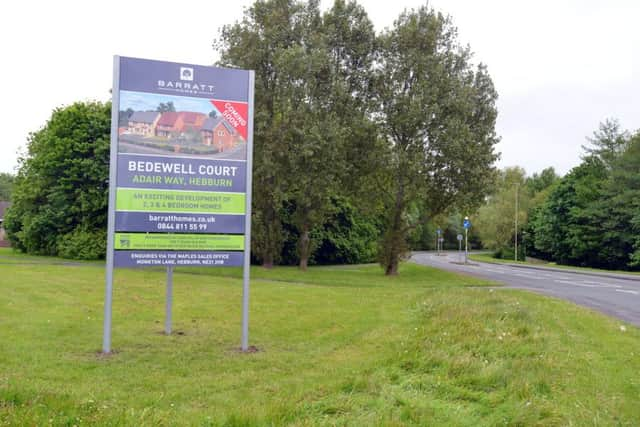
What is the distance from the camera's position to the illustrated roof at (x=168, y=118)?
8.27m

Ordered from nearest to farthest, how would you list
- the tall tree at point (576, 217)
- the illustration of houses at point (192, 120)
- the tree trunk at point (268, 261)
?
the illustration of houses at point (192, 120) → the tree trunk at point (268, 261) → the tall tree at point (576, 217)

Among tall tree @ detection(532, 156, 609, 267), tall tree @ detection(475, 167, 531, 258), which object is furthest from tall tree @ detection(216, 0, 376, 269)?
tall tree @ detection(475, 167, 531, 258)

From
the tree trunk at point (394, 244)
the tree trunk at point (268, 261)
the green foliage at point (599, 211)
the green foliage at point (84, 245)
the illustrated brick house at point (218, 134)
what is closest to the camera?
the illustrated brick house at point (218, 134)

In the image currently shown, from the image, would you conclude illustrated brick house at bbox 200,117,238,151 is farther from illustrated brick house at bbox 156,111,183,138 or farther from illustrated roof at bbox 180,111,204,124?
illustrated brick house at bbox 156,111,183,138

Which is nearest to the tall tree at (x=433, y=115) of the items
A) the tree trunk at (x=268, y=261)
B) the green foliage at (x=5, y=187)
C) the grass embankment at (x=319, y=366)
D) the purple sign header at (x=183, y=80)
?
the tree trunk at (x=268, y=261)

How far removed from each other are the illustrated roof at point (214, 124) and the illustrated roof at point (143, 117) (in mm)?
743

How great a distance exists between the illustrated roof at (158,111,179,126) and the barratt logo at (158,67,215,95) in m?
0.35

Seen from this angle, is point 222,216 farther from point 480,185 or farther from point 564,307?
point 480,185

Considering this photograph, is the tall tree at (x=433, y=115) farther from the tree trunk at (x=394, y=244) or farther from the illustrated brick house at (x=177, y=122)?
the illustrated brick house at (x=177, y=122)

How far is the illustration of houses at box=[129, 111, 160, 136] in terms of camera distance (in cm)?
815

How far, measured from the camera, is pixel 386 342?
845 centimetres

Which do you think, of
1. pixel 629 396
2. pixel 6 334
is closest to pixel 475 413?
pixel 629 396

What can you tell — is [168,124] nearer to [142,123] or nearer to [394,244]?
[142,123]

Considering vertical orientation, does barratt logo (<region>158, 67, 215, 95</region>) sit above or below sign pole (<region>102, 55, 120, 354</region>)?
above
